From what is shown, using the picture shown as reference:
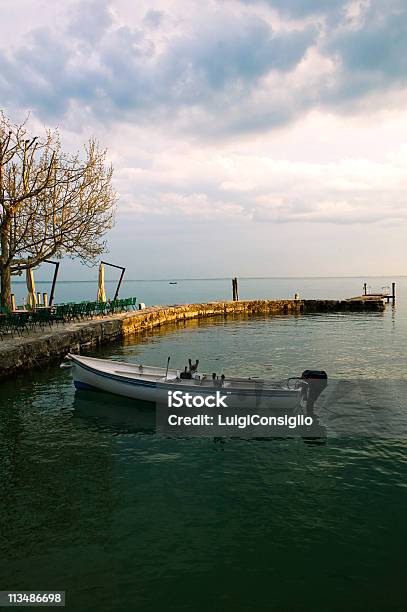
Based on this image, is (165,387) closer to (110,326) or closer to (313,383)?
(313,383)

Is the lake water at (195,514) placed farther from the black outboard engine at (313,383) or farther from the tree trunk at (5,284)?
the tree trunk at (5,284)

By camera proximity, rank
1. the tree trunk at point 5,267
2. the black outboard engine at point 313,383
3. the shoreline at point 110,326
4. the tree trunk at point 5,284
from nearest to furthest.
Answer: the black outboard engine at point 313,383 < the shoreline at point 110,326 < the tree trunk at point 5,267 < the tree trunk at point 5,284

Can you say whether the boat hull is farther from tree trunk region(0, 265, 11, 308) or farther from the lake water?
tree trunk region(0, 265, 11, 308)

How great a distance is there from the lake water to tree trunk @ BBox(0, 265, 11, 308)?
1065 cm

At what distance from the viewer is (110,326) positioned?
88.9 ft

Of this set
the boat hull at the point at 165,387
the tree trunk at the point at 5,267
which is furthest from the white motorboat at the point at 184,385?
the tree trunk at the point at 5,267

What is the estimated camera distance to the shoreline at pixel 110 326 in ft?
59.8

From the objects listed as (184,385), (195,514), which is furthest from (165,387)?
(195,514)

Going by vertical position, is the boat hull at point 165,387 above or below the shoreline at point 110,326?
below

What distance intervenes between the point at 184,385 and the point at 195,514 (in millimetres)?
5436

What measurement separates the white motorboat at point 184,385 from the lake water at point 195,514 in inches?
29.0

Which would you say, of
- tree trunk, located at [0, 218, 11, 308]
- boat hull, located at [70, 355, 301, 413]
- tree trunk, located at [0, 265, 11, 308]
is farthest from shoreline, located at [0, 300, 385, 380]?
boat hull, located at [70, 355, 301, 413]

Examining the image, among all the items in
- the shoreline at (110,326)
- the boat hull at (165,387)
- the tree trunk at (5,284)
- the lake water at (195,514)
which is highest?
the tree trunk at (5,284)

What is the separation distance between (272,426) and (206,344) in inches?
604
